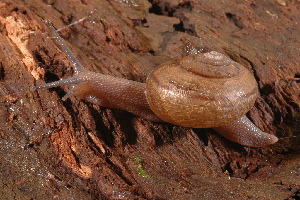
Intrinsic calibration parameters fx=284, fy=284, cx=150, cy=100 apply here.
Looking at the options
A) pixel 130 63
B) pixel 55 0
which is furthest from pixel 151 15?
pixel 55 0

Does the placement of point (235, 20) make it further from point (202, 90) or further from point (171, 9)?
point (202, 90)

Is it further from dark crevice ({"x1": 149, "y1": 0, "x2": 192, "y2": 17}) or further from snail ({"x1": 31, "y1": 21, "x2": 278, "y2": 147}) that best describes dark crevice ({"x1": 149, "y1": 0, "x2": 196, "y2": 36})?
snail ({"x1": 31, "y1": 21, "x2": 278, "y2": 147})

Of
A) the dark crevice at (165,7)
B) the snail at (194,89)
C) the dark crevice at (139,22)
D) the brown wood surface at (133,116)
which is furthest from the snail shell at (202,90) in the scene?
the dark crevice at (165,7)

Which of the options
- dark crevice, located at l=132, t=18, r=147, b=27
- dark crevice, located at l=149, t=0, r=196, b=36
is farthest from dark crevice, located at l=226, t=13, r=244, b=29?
dark crevice, located at l=132, t=18, r=147, b=27

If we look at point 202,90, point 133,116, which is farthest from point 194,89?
point 133,116

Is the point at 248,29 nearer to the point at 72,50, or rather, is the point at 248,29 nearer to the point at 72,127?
the point at 72,50

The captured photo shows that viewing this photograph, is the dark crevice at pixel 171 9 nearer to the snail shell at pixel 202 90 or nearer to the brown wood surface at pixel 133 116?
the brown wood surface at pixel 133 116
